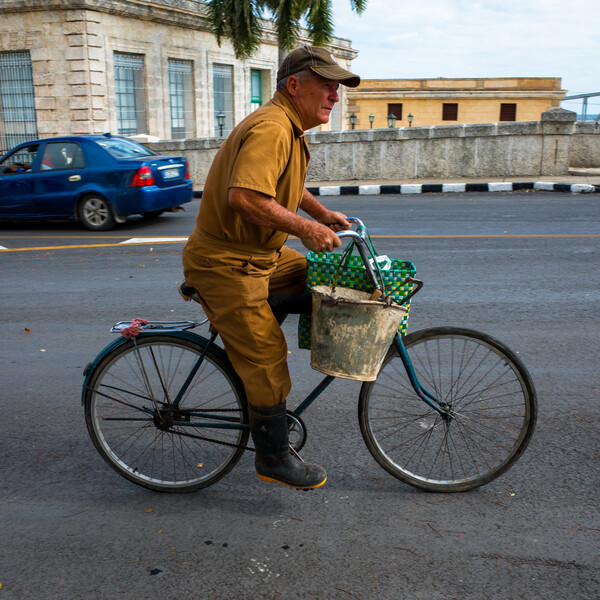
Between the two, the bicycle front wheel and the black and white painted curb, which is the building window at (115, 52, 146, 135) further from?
the bicycle front wheel

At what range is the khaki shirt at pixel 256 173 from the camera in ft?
8.16

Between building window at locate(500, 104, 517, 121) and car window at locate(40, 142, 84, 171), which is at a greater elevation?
building window at locate(500, 104, 517, 121)

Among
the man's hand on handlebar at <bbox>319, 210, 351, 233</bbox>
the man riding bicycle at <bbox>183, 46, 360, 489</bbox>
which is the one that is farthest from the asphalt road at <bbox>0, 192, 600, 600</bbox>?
the man's hand on handlebar at <bbox>319, 210, 351, 233</bbox>

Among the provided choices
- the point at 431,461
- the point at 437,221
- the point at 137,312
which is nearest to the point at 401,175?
the point at 437,221

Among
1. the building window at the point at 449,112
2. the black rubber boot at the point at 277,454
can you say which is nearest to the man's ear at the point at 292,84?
the black rubber boot at the point at 277,454

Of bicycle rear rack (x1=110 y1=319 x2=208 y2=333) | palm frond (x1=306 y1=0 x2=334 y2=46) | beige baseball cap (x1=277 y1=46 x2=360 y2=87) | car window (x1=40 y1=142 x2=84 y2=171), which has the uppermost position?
palm frond (x1=306 y1=0 x2=334 y2=46)

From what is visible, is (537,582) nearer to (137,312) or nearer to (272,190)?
(272,190)

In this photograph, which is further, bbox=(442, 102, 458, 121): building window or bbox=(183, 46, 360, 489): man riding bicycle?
bbox=(442, 102, 458, 121): building window

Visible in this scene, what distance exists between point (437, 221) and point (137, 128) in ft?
57.7

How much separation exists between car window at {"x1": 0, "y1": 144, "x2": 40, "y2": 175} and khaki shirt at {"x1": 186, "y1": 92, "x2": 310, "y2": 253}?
31.6 feet

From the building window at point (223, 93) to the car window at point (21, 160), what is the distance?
1820cm

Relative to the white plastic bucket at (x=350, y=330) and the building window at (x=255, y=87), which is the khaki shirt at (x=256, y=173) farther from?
the building window at (x=255, y=87)

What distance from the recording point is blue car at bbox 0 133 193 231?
35.3 feet

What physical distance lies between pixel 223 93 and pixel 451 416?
94.4 feet
